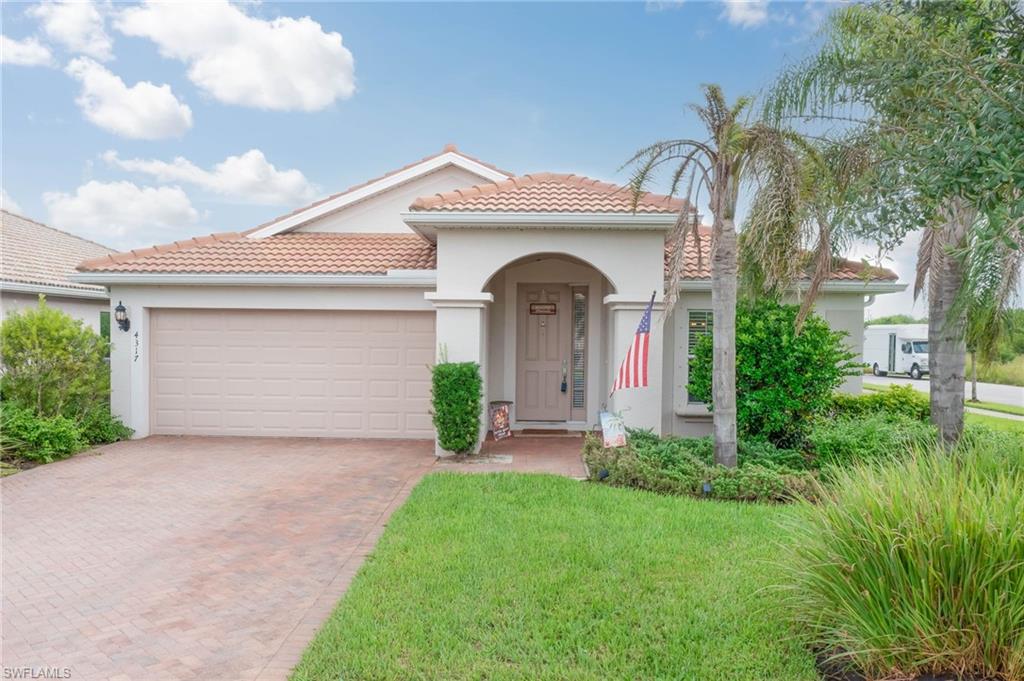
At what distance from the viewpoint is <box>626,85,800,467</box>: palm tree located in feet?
23.8

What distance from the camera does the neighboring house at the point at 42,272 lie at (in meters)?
13.5

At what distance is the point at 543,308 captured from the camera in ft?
39.4

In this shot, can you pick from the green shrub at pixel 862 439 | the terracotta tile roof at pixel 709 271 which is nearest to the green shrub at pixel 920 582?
the green shrub at pixel 862 439

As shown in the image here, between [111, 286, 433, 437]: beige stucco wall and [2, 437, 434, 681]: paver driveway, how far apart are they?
1.60 metres

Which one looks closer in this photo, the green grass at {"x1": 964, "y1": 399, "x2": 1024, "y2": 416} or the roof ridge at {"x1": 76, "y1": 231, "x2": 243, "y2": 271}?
the roof ridge at {"x1": 76, "y1": 231, "x2": 243, "y2": 271}

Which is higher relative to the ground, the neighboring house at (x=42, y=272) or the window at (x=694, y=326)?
the neighboring house at (x=42, y=272)

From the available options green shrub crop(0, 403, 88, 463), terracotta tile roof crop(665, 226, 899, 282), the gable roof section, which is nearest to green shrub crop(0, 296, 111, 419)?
green shrub crop(0, 403, 88, 463)

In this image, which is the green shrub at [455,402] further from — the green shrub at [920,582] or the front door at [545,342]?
the green shrub at [920,582]

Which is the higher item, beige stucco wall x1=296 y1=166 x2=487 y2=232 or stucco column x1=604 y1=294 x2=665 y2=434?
beige stucco wall x1=296 y1=166 x2=487 y2=232

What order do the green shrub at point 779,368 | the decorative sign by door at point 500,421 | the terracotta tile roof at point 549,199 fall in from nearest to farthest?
the green shrub at point 779,368
the terracotta tile roof at point 549,199
the decorative sign by door at point 500,421

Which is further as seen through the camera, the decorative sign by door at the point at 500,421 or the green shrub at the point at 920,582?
the decorative sign by door at the point at 500,421

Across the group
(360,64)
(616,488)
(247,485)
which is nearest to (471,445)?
(616,488)

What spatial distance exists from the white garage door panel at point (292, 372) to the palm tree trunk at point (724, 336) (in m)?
5.50

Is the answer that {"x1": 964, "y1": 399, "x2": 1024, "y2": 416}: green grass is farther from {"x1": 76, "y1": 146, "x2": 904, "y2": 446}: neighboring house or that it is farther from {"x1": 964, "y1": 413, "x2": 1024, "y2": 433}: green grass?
{"x1": 76, "y1": 146, "x2": 904, "y2": 446}: neighboring house
